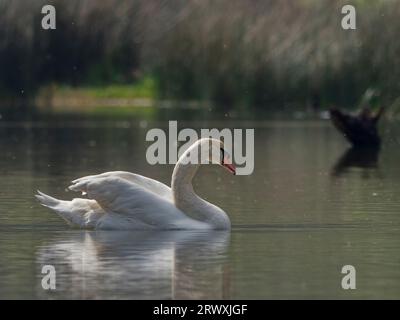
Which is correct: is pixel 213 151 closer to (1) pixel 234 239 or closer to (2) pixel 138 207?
(2) pixel 138 207

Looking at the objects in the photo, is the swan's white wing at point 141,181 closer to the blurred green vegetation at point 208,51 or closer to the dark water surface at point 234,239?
the dark water surface at point 234,239

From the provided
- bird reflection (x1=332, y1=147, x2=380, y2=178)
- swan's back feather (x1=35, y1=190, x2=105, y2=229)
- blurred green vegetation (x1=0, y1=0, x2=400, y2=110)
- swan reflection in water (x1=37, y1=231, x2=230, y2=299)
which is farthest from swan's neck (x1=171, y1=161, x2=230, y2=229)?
blurred green vegetation (x1=0, y1=0, x2=400, y2=110)

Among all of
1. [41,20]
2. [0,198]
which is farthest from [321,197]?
[41,20]

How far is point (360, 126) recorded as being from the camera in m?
30.5

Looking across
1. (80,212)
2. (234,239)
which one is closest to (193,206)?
(234,239)

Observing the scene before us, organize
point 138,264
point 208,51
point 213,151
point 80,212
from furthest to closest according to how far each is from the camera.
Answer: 1. point 208,51
2. point 213,151
3. point 80,212
4. point 138,264

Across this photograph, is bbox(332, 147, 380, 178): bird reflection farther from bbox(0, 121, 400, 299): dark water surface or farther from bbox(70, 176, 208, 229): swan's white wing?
bbox(70, 176, 208, 229): swan's white wing

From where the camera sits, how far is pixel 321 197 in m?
19.9

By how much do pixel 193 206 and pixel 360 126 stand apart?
571 inches

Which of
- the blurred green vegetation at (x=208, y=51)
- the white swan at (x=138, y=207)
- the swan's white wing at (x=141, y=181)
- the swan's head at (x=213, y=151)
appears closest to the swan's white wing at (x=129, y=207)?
the white swan at (x=138, y=207)

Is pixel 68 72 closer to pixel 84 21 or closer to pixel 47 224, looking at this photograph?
pixel 84 21

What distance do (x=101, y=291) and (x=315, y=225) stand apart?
4.98 m

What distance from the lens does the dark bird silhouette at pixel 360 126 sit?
98.5ft

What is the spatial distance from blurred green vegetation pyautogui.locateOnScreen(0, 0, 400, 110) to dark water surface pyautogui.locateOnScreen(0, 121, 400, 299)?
13902 millimetres
